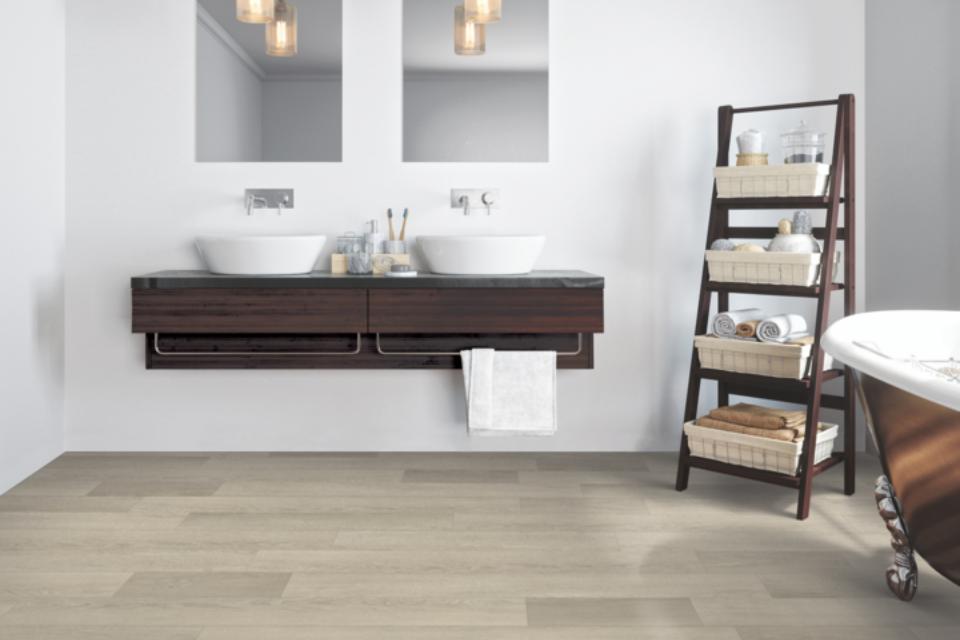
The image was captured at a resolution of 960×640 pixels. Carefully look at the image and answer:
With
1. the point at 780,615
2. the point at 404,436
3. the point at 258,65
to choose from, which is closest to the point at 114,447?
the point at 404,436

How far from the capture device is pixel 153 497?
11.1 ft

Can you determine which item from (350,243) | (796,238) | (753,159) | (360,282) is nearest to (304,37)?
(350,243)

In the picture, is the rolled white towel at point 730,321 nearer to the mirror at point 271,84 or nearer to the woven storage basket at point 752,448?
the woven storage basket at point 752,448

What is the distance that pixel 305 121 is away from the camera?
4020mm

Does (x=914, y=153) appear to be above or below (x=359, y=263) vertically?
above

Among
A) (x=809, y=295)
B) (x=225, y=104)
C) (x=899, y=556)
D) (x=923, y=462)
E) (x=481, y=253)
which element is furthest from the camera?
(x=225, y=104)

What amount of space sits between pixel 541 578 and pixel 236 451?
1.98 m

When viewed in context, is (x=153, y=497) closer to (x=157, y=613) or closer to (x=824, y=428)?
(x=157, y=613)

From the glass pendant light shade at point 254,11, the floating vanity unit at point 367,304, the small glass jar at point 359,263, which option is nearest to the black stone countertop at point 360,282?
the floating vanity unit at point 367,304

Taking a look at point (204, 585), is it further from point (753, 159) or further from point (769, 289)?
point (753, 159)

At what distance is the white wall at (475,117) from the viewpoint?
13.0 ft

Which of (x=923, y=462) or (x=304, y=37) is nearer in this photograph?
(x=923, y=462)

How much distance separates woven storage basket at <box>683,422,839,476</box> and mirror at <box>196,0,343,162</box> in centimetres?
194

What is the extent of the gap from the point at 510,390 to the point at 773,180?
130 cm
